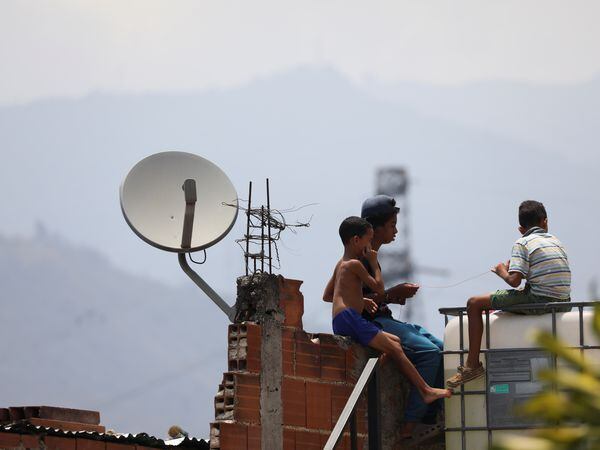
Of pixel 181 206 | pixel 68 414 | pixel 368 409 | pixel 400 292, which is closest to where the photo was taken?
pixel 368 409

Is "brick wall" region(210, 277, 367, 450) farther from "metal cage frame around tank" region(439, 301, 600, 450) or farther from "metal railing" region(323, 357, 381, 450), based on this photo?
"metal cage frame around tank" region(439, 301, 600, 450)

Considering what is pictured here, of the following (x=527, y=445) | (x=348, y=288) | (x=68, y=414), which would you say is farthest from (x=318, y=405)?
(x=527, y=445)

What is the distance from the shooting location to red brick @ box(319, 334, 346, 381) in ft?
26.6

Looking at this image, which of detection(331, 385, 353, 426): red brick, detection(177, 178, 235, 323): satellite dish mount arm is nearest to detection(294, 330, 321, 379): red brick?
detection(331, 385, 353, 426): red brick

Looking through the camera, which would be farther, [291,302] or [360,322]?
[360,322]

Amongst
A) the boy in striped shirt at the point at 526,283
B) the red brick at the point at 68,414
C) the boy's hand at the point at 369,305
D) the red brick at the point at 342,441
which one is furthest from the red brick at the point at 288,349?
the red brick at the point at 68,414

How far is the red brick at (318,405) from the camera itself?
7.96m

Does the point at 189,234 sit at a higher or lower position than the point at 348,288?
higher

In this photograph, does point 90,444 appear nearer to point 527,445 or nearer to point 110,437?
point 110,437

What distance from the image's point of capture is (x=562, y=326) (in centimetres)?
801

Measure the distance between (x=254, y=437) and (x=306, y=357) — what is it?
67 centimetres

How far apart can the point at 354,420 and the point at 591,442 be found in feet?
16.6

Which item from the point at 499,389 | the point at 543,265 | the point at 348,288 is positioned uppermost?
the point at 543,265

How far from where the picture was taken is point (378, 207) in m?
8.88
